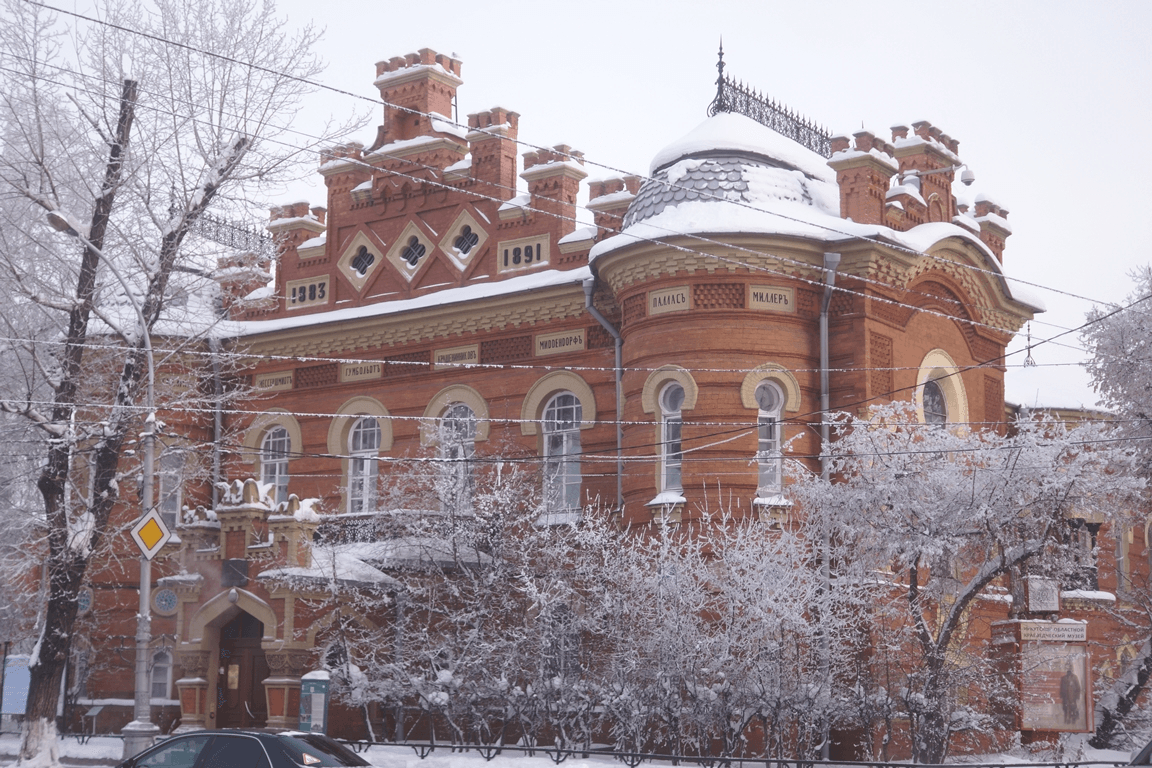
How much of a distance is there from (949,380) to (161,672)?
57.5ft

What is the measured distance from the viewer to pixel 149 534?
60.6ft

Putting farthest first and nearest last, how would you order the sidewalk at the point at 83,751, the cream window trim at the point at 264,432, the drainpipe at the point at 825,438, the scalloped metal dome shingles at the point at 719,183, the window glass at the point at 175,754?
the cream window trim at the point at 264,432
the sidewalk at the point at 83,751
the scalloped metal dome shingles at the point at 719,183
the drainpipe at the point at 825,438
the window glass at the point at 175,754

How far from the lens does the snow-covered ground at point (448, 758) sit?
62.5 ft

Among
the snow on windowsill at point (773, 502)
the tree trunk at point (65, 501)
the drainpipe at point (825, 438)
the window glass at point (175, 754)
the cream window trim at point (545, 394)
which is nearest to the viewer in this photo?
the window glass at point (175, 754)

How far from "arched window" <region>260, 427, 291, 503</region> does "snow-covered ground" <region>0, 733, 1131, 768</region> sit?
620 cm

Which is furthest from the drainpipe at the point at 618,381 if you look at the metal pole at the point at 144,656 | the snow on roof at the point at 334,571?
the metal pole at the point at 144,656

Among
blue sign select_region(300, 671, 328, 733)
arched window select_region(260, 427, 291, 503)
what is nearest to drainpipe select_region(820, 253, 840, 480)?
blue sign select_region(300, 671, 328, 733)

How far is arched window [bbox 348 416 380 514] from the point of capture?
93.7 feet

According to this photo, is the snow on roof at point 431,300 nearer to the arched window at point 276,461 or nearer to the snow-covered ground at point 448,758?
the arched window at point 276,461

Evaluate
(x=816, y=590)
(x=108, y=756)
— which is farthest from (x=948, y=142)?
(x=108, y=756)

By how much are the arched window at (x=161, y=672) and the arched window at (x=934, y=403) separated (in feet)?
54.4

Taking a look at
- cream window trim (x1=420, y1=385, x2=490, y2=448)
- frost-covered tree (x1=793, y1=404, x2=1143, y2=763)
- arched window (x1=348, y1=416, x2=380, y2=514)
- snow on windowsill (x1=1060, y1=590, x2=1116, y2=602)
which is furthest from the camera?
snow on windowsill (x1=1060, y1=590, x2=1116, y2=602)

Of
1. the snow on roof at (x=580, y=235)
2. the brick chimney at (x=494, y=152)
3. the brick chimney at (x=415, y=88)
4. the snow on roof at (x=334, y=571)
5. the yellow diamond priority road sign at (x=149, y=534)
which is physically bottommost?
the snow on roof at (x=334, y=571)

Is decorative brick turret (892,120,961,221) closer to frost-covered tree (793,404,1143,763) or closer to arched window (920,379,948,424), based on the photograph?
arched window (920,379,948,424)
